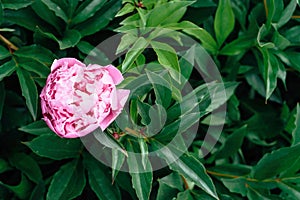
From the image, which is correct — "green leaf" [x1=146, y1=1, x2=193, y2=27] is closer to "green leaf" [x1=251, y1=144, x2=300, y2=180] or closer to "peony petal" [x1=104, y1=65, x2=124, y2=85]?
"peony petal" [x1=104, y1=65, x2=124, y2=85]

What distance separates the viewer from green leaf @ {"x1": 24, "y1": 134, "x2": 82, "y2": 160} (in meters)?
0.96

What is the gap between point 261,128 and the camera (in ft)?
3.75

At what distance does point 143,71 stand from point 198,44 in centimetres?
17

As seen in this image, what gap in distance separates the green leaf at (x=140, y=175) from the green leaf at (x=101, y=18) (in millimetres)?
232

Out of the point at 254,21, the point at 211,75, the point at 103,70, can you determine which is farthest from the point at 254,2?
the point at 103,70

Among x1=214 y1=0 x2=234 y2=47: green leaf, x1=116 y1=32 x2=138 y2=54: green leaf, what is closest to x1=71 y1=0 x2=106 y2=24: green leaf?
x1=116 y1=32 x2=138 y2=54: green leaf

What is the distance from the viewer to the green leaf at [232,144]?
1064 millimetres

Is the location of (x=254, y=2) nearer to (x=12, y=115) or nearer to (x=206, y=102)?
(x=206, y=102)

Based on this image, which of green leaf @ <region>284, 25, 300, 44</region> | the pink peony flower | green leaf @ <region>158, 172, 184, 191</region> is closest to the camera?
the pink peony flower

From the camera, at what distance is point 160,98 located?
2.85 ft

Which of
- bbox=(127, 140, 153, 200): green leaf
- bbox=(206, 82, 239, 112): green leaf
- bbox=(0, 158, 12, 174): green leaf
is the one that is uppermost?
bbox=(206, 82, 239, 112): green leaf

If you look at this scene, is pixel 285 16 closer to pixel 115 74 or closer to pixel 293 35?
pixel 293 35

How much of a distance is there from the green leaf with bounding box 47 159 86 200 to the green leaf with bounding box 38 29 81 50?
0.69 feet

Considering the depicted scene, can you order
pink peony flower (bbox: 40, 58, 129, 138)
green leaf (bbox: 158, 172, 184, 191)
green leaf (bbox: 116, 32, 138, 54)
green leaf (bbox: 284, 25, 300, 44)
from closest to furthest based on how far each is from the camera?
pink peony flower (bbox: 40, 58, 129, 138), green leaf (bbox: 116, 32, 138, 54), green leaf (bbox: 158, 172, 184, 191), green leaf (bbox: 284, 25, 300, 44)
